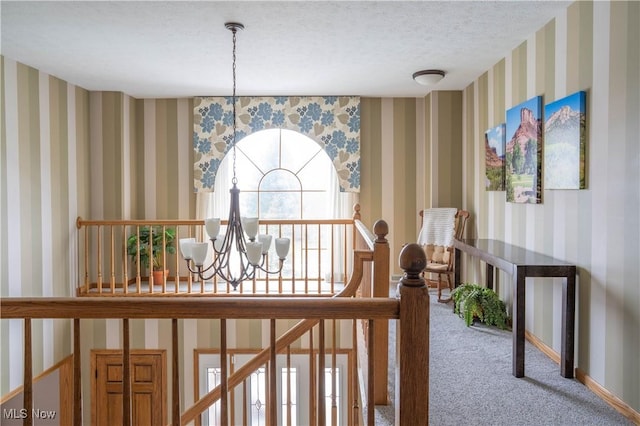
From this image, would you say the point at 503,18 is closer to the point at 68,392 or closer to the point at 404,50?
the point at 404,50

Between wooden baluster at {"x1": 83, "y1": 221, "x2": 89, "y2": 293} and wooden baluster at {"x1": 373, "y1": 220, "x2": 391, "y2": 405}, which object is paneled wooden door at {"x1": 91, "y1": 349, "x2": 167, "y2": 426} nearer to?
wooden baluster at {"x1": 83, "y1": 221, "x2": 89, "y2": 293}

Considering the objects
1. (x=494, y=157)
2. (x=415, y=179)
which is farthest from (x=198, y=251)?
(x=415, y=179)

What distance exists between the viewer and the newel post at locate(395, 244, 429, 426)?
4.14 ft

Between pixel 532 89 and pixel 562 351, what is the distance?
2.02 metres

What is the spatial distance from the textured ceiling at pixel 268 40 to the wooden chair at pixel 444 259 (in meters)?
1.63

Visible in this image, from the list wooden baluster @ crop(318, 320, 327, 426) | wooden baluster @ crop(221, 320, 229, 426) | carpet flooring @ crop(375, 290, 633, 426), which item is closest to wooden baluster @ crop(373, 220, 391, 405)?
carpet flooring @ crop(375, 290, 633, 426)

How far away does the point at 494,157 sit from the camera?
14.0 feet

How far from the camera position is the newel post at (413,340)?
4.14ft

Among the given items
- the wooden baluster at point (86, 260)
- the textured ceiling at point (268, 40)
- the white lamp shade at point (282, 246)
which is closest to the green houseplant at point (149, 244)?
the wooden baluster at point (86, 260)

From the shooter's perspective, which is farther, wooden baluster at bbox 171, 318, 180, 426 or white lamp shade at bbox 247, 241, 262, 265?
white lamp shade at bbox 247, 241, 262, 265

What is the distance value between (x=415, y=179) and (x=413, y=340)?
4788mm

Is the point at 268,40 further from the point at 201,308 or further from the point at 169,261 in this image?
the point at 169,261

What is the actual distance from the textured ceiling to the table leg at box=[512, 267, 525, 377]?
6.07 ft

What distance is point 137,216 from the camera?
5.90 metres
